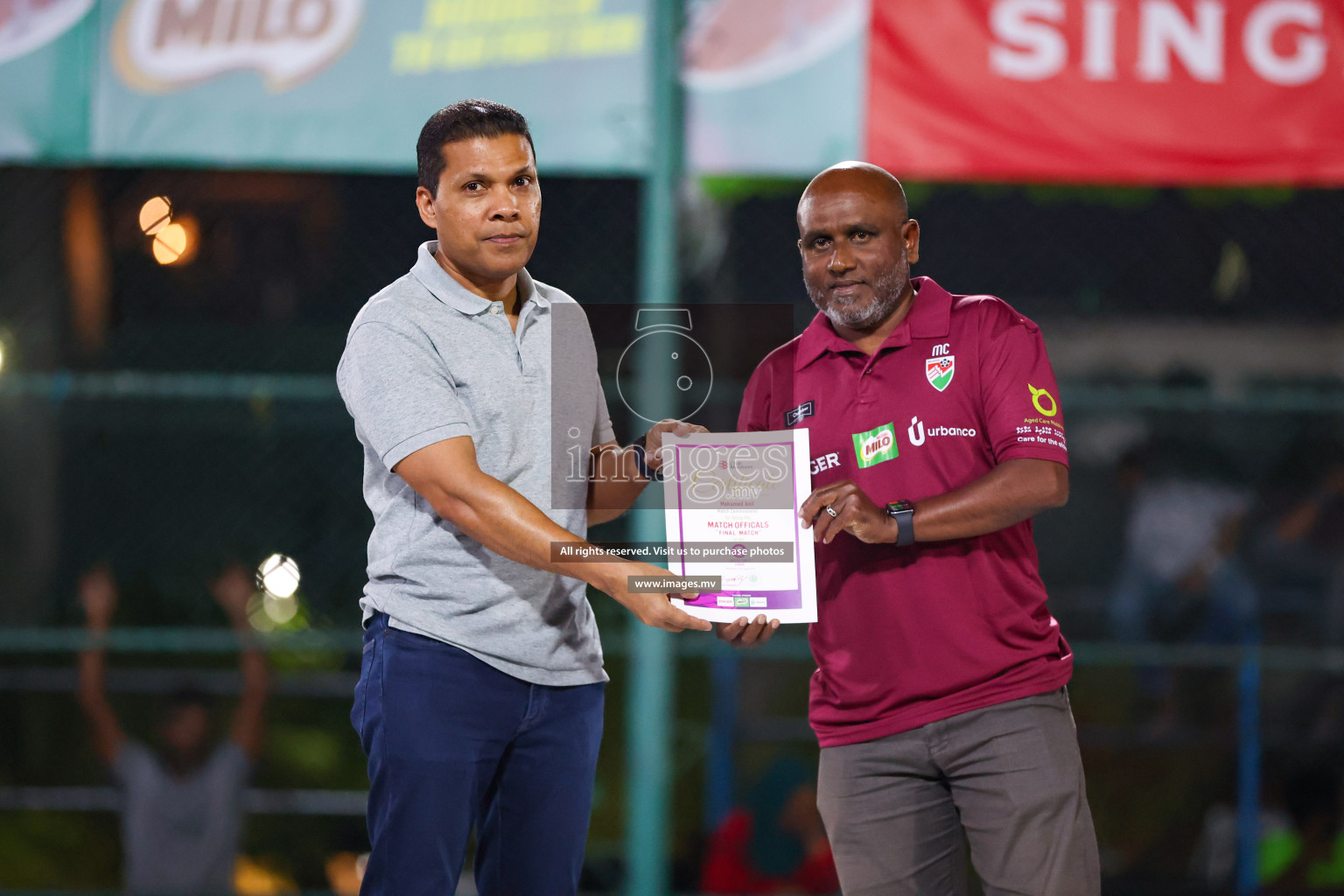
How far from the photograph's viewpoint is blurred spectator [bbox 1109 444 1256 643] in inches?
207

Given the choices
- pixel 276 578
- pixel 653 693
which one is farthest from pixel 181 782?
pixel 653 693

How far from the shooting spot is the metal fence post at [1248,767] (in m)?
4.59

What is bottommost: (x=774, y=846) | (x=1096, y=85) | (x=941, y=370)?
(x=774, y=846)

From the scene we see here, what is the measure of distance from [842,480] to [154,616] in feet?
14.5

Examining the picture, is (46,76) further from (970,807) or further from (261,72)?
(970,807)

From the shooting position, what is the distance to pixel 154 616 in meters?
5.57

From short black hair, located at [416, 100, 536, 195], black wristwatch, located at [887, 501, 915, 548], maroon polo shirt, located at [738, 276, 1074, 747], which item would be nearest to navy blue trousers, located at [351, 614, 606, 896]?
maroon polo shirt, located at [738, 276, 1074, 747]

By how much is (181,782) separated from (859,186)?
11.8 feet

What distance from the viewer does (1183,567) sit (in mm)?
5605

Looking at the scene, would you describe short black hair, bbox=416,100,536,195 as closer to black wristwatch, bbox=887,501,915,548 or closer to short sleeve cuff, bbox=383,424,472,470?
short sleeve cuff, bbox=383,424,472,470

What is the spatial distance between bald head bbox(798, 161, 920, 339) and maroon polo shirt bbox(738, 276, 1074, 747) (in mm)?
89

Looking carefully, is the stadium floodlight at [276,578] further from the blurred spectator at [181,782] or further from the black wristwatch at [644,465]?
the black wristwatch at [644,465]

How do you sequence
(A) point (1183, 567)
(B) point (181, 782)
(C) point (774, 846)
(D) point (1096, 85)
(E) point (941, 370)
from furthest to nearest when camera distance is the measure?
(A) point (1183, 567) → (C) point (774, 846) → (B) point (181, 782) → (D) point (1096, 85) → (E) point (941, 370)

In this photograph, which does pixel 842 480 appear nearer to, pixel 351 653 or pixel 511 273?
pixel 511 273
